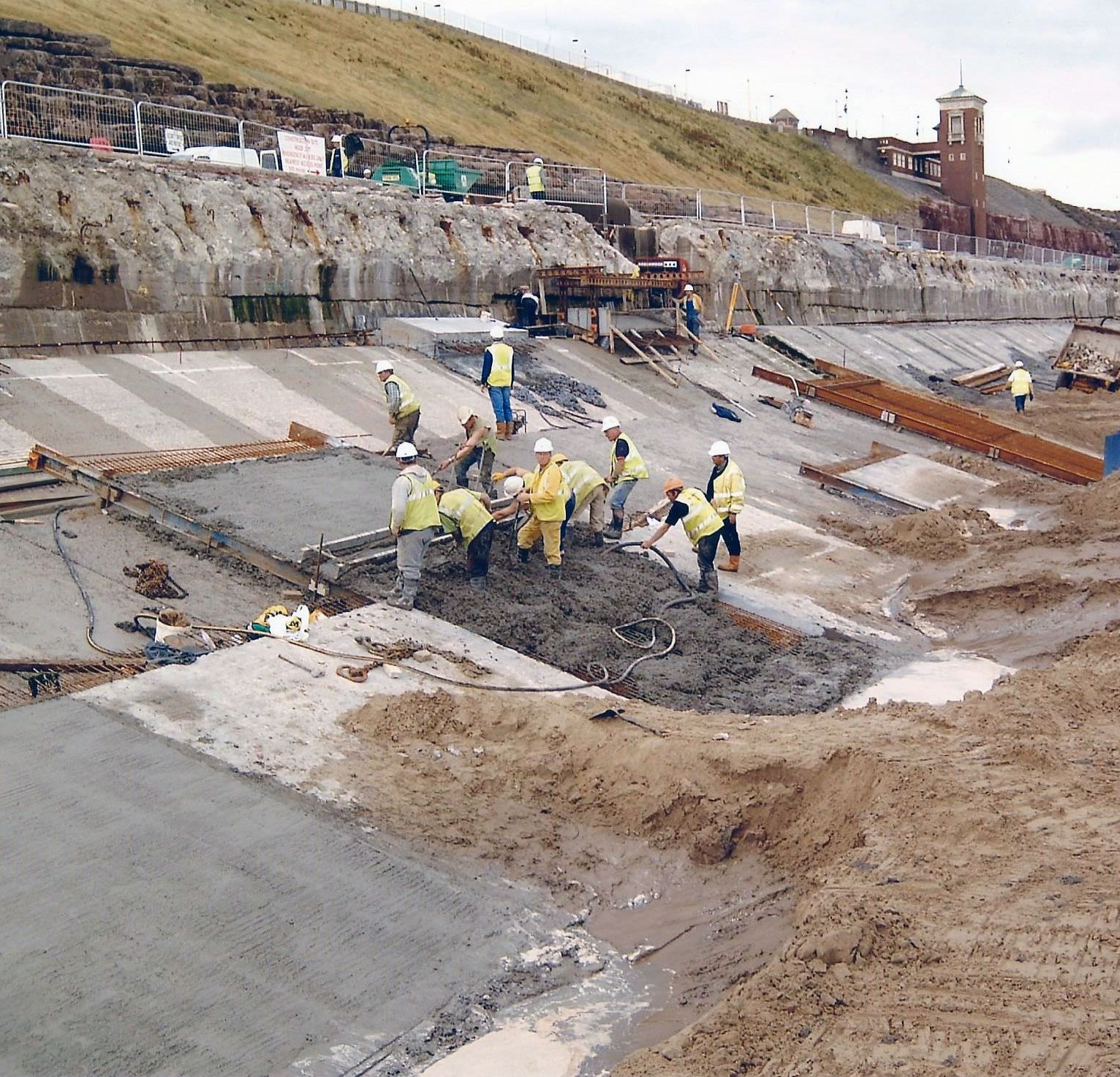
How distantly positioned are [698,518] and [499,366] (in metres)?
4.45

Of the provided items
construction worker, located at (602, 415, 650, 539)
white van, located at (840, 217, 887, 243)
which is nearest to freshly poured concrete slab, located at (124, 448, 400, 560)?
construction worker, located at (602, 415, 650, 539)

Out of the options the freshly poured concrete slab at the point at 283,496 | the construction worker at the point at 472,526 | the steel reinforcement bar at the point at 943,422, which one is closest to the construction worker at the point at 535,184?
the steel reinforcement bar at the point at 943,422

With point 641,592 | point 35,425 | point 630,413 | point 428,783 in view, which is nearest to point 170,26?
point 630,413

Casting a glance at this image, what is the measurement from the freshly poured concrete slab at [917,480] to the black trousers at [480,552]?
7996 mm

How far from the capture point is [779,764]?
7.35m

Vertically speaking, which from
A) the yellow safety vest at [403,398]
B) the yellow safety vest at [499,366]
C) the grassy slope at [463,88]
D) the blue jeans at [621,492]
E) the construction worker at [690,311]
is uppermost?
the grassy slope at [463,88]

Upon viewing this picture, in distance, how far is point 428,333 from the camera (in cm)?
1825

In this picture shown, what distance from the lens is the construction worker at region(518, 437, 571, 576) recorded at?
10555 millimetres

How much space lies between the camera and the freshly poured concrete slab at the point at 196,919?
5.02 meters

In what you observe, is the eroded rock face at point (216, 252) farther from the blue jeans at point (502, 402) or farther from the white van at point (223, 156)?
the blue jeans at point (502, 402)

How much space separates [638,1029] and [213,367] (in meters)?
11.8

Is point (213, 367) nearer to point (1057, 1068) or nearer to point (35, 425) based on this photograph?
point (35, 425)

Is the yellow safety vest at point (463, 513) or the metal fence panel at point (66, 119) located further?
the metal fence panel at point (66, 119)

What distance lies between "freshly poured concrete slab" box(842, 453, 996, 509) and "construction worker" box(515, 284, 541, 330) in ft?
21.6
